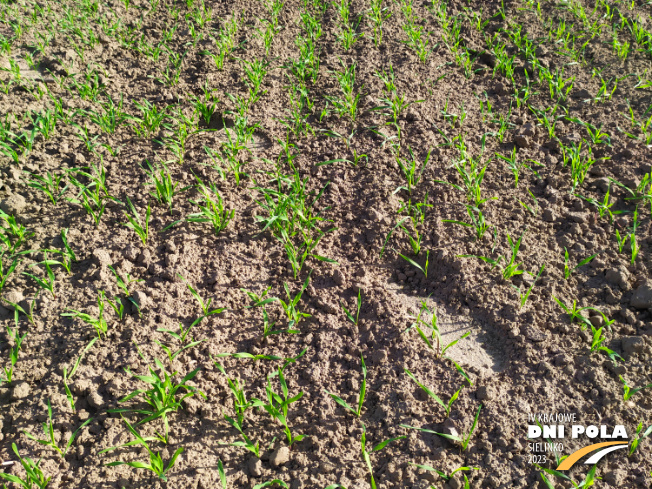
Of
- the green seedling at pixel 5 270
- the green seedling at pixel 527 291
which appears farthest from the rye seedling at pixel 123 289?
the green seedling at pixel 527 291

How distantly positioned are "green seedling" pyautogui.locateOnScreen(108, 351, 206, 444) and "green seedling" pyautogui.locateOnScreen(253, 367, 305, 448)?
317 mm

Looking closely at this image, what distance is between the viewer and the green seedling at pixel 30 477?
189 cm

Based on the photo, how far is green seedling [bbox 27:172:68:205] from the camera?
3.02 metres

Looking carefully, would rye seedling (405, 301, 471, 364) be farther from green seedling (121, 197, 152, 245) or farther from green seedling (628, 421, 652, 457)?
green seedling (121, 197, 152, 245)

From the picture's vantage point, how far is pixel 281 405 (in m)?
2.23

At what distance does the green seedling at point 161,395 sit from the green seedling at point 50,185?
1474 millimetres

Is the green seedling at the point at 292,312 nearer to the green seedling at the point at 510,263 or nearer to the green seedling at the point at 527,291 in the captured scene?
the green seedling at the point at 510,263

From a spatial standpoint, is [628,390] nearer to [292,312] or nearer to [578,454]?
[578,454]

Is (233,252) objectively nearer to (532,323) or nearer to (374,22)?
(532,323)

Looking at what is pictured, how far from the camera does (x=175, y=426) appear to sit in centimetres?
218

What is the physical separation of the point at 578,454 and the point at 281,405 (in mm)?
1363

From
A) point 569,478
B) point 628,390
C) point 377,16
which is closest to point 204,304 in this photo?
point 569,478

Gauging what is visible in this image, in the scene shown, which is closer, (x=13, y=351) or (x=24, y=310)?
(x=13, y=351)

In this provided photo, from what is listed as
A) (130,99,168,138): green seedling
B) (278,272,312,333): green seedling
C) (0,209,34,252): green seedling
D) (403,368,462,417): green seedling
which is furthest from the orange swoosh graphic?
(130,99,168,138): green seedling
